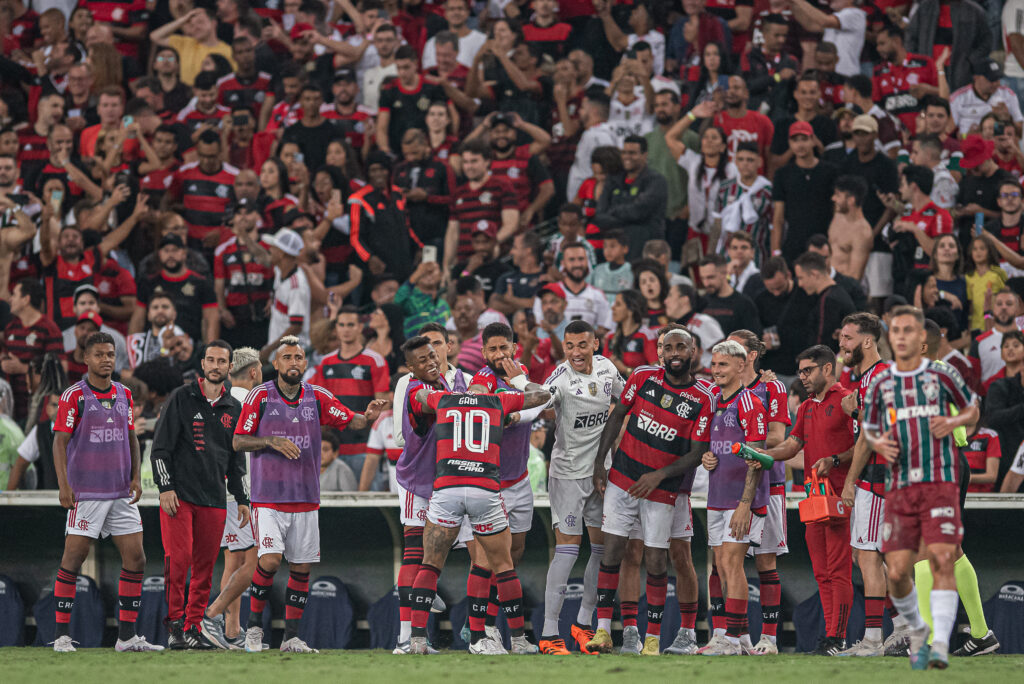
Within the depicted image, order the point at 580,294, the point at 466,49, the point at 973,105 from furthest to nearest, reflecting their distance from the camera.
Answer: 1. the point at 466,49
2. the point at 973,105
3. the point at 580,294

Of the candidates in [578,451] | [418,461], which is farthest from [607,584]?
[418,461]

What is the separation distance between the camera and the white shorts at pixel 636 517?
31.9 feet

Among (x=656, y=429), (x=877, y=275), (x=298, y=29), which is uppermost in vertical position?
(x=298, y=29)

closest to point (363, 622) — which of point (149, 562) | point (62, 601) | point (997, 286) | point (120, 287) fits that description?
point (149, 562)

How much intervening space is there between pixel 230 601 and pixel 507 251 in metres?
6.80

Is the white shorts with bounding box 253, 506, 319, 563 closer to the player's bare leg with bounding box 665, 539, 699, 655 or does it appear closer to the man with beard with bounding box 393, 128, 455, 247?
the player's bare leg with bounding box 665, 539, 699, 655

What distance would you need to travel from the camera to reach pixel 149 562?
12.4 meters

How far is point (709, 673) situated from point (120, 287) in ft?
32.8

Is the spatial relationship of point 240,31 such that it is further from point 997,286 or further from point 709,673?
point 709,673

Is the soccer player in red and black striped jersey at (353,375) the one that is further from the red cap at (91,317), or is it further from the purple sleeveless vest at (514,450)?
the purple sleeveless vest at (514,450)

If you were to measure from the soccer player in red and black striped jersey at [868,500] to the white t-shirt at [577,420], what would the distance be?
175 centimetres

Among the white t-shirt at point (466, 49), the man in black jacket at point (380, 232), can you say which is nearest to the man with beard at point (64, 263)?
the man in black jacket at point (380, 232)

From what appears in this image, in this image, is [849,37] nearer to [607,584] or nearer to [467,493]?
[607,584]

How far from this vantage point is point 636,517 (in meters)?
9.84
